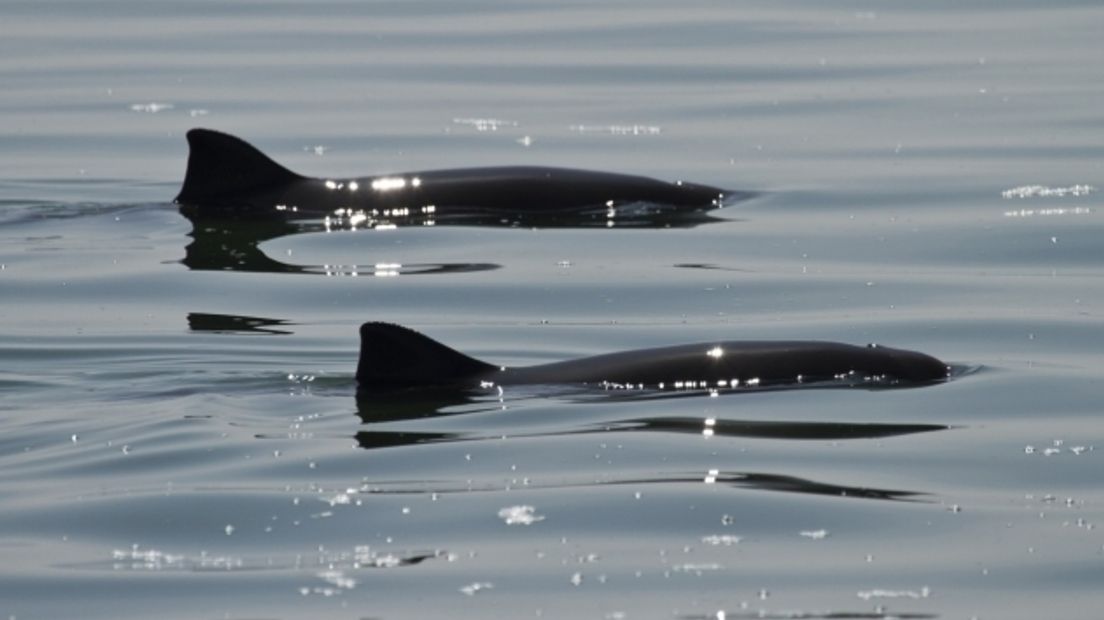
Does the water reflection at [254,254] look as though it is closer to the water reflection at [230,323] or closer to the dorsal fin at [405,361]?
the water reflection at [230,323]

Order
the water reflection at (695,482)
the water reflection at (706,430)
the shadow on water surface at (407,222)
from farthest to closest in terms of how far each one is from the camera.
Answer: the shadow on water surface at (407,222) → the water reflection at (706,430) → the water reflection at (695,482)

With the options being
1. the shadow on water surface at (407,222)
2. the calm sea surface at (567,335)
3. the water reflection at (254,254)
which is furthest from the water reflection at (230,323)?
the shadow on water surface at (407,222)

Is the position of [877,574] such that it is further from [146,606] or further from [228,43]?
[228,43]

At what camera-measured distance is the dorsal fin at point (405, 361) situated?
34.0 ft

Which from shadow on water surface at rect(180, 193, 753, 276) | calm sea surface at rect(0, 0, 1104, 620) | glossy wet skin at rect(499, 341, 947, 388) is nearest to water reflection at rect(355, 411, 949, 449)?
calm sea surface at rect(0, 0, 1104, 620)

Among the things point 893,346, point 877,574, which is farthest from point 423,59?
point 877,574

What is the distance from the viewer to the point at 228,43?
1120 inches

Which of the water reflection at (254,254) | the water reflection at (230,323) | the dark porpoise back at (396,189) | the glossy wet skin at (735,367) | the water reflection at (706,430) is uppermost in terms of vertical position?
the dark porpoise back at (396,189)

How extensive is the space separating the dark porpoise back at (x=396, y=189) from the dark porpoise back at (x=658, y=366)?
5928 mm

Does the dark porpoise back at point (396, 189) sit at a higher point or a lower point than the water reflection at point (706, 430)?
higher

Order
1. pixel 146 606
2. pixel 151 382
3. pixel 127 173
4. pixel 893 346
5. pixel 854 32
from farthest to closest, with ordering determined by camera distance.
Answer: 1. pixel 854 32
2. pixel 127 173
3. pixel 893 346
4. pixel 151 382
5. pixel 146 606

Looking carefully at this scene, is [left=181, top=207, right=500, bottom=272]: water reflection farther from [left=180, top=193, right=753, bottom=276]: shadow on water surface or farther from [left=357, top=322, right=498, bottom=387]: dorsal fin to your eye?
[left=357, top=322, right=498, bottom=387]: dorsal fin

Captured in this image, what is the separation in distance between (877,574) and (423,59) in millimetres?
19022

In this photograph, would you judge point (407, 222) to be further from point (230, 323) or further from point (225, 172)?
point (230, 323)
